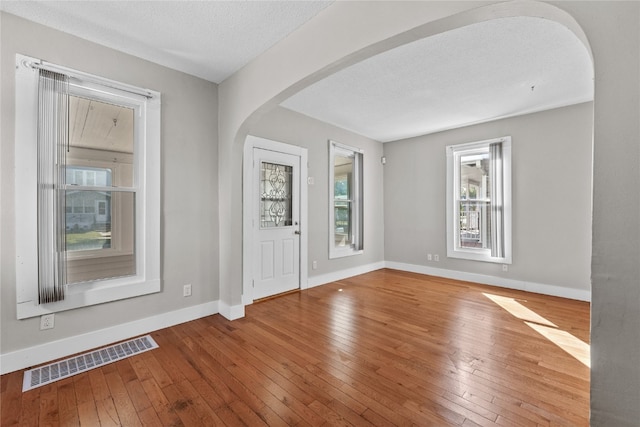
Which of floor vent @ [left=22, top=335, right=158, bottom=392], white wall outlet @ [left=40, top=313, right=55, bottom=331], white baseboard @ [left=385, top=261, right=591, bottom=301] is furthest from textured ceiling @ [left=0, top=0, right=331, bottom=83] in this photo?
A: white baseboard @ [left=385, top=261, right=591, bottom=301]

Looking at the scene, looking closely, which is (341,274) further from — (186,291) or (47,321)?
(47,321)

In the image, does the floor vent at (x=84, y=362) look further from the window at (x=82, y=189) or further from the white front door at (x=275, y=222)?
the white front door at (x=275, y=222)

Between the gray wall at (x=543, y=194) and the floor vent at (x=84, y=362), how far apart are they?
470cm

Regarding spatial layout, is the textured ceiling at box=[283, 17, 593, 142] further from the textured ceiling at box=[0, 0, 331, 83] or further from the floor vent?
the floor vent

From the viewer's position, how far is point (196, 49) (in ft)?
8.46

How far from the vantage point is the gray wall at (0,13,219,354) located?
2.09m

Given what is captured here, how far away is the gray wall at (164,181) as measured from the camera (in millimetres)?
2094

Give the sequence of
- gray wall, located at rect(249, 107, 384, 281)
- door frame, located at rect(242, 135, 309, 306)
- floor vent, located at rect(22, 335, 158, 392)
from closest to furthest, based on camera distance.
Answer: floor vent, located at rect(22, 335, 158, 392)
door frame, located at rect(242, 135, 309, 306)
gray wall, located at rect(249, 107, 384, 281)

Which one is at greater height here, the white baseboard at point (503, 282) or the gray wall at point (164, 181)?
the gray wall at point (164, 181)

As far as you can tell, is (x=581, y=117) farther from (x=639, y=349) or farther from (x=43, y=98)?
(x=43, y=98)

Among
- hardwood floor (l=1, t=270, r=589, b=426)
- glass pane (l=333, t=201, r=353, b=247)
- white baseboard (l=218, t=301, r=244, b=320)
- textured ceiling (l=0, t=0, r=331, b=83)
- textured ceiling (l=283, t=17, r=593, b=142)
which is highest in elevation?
textured ceiling (l=0, t=0, r=331, b=83)

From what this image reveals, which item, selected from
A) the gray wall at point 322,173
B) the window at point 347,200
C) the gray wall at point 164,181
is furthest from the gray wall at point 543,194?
the gray wall at point 164,181

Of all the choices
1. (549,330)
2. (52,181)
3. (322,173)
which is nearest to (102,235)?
(52,181)

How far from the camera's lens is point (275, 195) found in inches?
159
